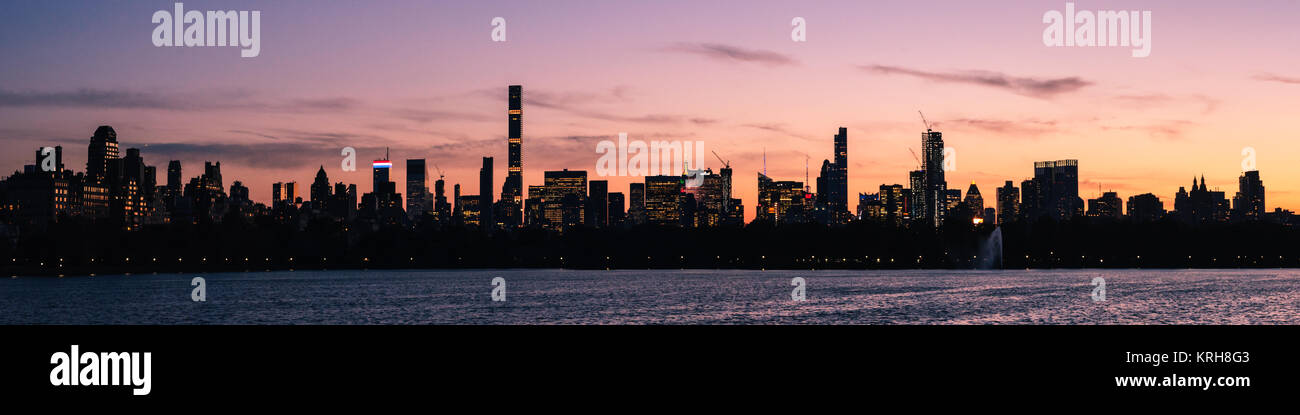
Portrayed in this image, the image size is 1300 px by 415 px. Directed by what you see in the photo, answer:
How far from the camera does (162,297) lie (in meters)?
151
